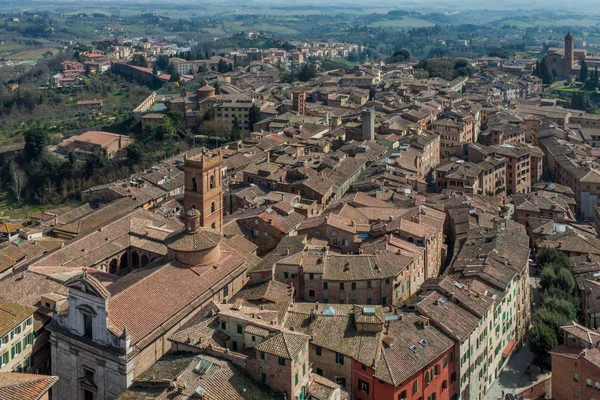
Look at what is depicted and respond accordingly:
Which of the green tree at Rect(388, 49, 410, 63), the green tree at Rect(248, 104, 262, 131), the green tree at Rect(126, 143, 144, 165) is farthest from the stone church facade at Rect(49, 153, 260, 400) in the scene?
the green tree at Rect(388, 49, 410, 63)

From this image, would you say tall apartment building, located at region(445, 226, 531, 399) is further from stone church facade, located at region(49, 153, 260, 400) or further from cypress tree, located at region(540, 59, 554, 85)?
cypress tree, located at region(540, 59, 554, 85)

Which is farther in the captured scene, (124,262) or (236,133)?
(236,133)

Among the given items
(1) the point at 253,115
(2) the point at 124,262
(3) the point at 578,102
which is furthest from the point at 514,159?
(3) the point at 578,102

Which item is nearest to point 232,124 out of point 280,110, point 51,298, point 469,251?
A: point 280,110

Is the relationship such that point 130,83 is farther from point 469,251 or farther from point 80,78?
point 469,251

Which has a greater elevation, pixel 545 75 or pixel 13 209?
pixel 545 75

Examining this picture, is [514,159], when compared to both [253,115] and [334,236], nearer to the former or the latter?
[334,236]

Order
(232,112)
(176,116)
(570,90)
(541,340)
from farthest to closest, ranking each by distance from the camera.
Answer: (570,90), (232,112), (176,116), (541,340)
